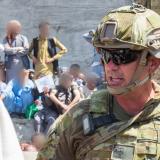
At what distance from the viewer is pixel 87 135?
3.42 metres

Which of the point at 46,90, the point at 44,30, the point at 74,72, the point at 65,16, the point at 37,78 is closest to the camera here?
the point at 46,90

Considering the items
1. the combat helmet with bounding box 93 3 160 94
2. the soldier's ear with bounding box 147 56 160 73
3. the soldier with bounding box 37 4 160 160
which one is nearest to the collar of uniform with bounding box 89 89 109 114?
the soldier with bounding box 37 4 160 160

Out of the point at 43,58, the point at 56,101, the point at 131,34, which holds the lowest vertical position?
the point at 56,101

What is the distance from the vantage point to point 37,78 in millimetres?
11461

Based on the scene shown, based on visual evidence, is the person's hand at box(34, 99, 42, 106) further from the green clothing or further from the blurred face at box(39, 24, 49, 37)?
the green clothing

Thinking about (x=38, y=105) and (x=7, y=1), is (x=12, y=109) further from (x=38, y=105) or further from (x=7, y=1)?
(x=7, y=1)

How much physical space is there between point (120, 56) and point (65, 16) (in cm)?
1176

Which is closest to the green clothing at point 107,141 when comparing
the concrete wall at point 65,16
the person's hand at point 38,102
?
the person's hand at point 38,102

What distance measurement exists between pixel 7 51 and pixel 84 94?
1.63 metres

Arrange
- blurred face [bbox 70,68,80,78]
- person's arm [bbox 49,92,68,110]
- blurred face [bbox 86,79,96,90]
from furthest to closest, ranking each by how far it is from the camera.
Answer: blurred face [bbox 70,68,80,78] → blurred face [bbox 86,79,96,90] → person's arm [bbox 49,92,68,110]

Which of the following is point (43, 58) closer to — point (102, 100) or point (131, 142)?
point (102, 100)

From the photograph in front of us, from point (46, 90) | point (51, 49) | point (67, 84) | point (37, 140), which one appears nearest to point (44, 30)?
point (51, 49)

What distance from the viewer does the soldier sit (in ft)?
11.1

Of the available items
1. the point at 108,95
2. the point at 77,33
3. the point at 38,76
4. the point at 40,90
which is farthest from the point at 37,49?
the point at 108,95
